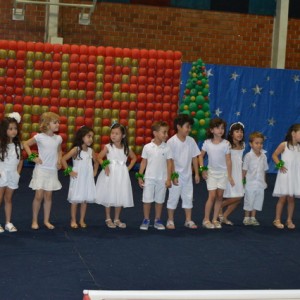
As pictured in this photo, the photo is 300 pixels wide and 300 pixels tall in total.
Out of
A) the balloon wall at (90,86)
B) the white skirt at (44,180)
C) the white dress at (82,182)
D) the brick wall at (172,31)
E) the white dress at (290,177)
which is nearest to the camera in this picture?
the white skirt at (44,180)

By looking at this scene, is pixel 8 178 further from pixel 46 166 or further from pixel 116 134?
pixel 116 134

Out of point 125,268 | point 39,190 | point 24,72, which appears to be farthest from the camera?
point 24,72

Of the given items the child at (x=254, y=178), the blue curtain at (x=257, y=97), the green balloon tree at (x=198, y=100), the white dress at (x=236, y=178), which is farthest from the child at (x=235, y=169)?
the blue curtain at (x=257, y=97)

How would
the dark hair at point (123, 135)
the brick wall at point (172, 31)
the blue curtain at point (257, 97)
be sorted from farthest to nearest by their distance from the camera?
the brick wall at point (172, 31) → the blue curtain at point (257, 97) → the dark hair at point (123, 135)

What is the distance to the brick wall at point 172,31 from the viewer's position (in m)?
14.4

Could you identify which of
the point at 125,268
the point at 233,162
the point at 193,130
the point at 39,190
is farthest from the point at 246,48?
the point at 125,268

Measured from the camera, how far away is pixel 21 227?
734 centimetres

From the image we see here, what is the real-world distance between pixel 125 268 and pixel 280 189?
2815mm

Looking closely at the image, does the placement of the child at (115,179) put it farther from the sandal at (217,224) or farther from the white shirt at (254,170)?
the white shirt at (254,170)

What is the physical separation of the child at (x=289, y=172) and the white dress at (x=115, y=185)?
1.82m

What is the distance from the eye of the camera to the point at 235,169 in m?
8.00

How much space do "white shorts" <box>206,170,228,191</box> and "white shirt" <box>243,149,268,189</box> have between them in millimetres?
414

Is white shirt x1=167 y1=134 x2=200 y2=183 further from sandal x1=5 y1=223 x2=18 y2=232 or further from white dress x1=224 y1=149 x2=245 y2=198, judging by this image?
sandal x1=5 y1=223 x2=18 y2=232

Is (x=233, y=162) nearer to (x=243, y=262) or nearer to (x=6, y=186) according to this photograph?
(x=243, y=262)
